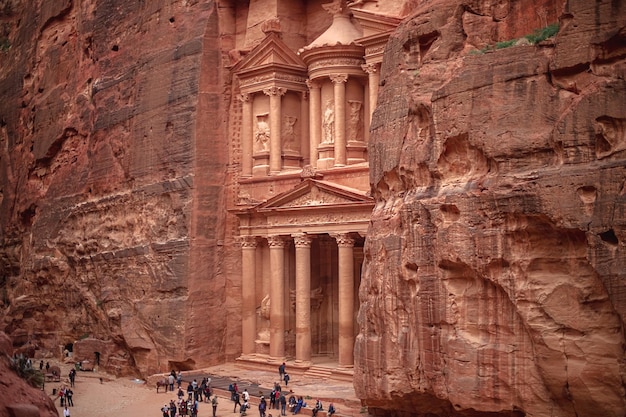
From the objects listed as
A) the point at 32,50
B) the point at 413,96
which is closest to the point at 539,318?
the point at 413,96

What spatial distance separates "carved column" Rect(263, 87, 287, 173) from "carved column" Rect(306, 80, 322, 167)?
1.39 metres

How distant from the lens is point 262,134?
32.9 metres

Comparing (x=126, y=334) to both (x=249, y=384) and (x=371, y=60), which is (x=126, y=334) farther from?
(x=371, y=60)

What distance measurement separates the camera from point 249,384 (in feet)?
92.0

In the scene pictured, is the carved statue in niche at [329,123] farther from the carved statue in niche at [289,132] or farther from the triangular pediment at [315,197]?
the triangular pediment at [315,197]

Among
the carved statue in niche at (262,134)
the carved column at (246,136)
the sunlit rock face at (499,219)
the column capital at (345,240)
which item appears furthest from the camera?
the carved column at (246,136)

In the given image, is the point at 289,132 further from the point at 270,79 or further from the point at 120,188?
the point at 120,188

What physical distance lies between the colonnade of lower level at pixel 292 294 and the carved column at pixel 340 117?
308cm

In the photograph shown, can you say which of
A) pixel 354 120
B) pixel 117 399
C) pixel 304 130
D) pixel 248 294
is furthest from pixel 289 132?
pixel 117 399

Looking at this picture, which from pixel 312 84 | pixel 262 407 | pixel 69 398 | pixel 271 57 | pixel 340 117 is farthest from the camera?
pixel 271 57

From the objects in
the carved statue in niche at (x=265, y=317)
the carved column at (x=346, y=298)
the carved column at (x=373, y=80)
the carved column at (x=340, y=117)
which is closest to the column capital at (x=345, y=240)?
the carved column at (x=346, y=298)

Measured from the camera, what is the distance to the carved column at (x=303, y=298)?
3006 centimetres

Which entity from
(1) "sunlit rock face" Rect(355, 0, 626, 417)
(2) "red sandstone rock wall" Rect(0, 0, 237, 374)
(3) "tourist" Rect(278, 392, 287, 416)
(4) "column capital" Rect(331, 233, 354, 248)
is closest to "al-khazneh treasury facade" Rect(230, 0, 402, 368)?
(4) "column capital" Rect(331, 233, 354, 248)

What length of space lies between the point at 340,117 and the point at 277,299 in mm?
7309
